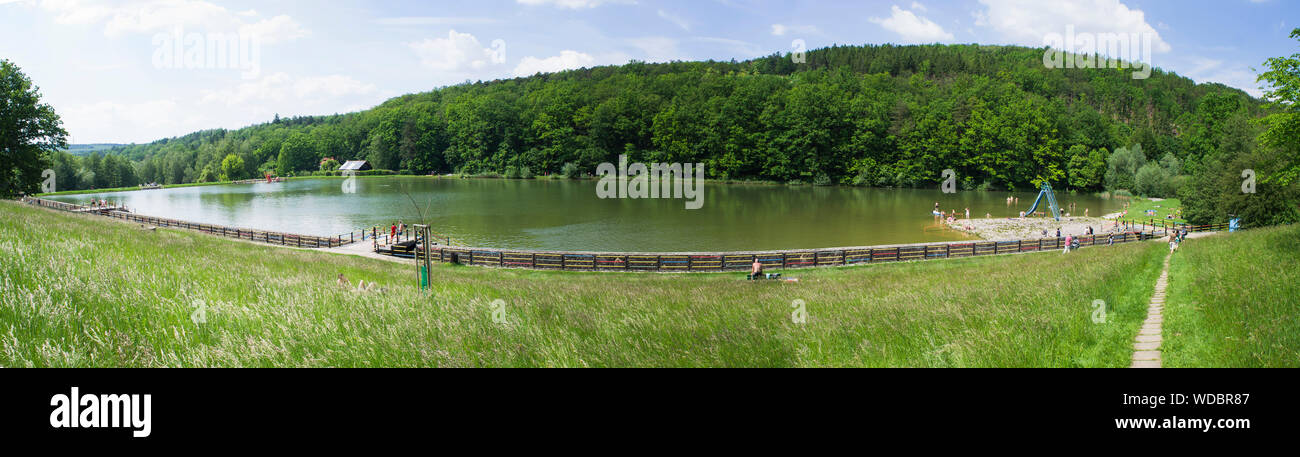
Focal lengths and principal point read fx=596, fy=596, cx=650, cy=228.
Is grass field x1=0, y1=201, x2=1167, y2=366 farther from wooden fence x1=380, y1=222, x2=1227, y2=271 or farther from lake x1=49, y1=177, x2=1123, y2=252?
lake x1=49, y1=177, x2=1123, y2=252

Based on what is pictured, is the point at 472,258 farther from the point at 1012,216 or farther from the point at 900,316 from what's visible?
the point at 1012,216

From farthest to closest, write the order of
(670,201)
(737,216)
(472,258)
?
(670,201) < (737,216) < (472,258)

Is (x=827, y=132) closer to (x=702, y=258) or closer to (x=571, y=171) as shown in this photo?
(x=571, y=171)

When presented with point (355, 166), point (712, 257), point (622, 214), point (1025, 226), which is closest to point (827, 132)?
point (1025, 226)

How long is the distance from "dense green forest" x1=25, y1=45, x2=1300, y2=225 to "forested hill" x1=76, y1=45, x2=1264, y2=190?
298 millimetres

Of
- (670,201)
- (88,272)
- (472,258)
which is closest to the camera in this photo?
(88,272)

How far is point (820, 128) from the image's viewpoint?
3514 inches

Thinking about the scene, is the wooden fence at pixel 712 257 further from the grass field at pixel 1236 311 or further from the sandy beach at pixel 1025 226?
the sandy beach at pixel 1025 226

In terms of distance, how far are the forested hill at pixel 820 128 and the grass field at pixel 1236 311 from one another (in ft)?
202

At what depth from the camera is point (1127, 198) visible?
2606 inches

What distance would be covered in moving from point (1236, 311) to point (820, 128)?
8404 cm
